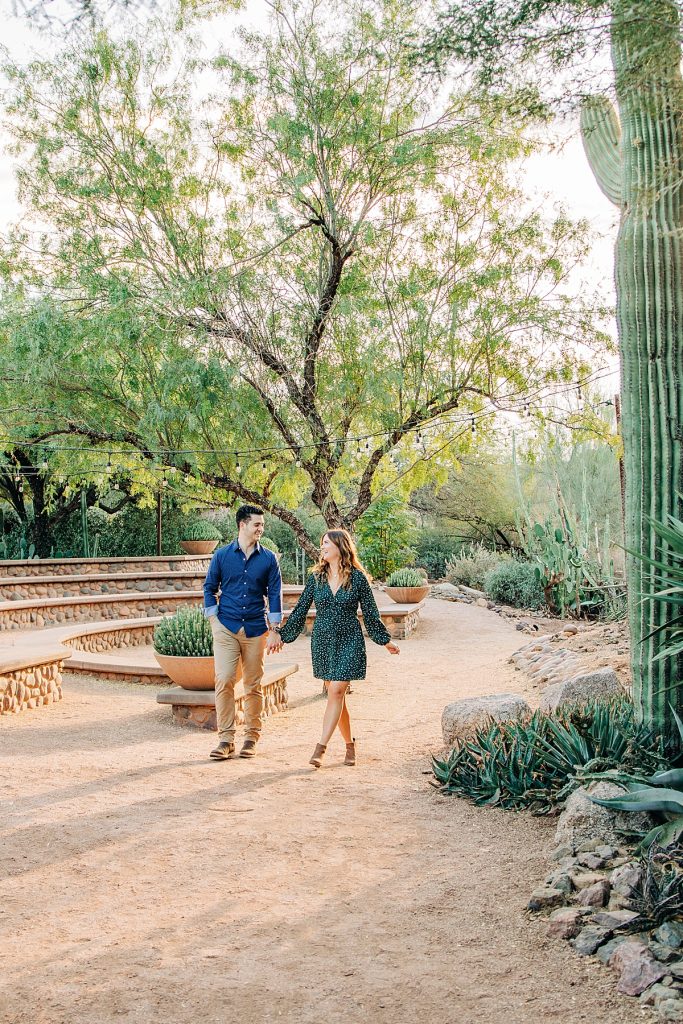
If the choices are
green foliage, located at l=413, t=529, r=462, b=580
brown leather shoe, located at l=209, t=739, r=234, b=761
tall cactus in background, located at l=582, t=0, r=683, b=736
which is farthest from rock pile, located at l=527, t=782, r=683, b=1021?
green foliage, located at l=413, t=529, r=462, b=580

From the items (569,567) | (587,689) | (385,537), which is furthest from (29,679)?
(385,537)

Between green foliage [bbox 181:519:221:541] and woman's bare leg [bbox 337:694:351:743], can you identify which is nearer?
woman's bare leg [bbox 337:694:351:743]

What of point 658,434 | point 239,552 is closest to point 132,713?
point 239,552

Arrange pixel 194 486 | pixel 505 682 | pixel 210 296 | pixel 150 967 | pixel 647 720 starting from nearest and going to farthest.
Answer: pixel 150 967 → pixel 647 720 → pixel 210 296 → pixel 505 682 → pixel 194 486

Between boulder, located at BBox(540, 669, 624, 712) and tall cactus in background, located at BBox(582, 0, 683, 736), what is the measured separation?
1342 mm

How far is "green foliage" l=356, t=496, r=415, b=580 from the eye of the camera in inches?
764

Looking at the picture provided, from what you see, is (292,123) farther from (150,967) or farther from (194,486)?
(150,967)

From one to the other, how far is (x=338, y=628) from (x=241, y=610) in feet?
2.47

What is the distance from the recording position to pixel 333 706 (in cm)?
642

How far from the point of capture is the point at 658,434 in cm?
561

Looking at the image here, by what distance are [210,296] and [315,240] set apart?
58.3 inches

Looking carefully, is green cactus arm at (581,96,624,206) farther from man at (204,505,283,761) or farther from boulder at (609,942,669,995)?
boulder at (609,942,669,995)

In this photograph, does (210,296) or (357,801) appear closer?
(357,801)

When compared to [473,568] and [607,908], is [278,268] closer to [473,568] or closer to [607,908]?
[607,908]
